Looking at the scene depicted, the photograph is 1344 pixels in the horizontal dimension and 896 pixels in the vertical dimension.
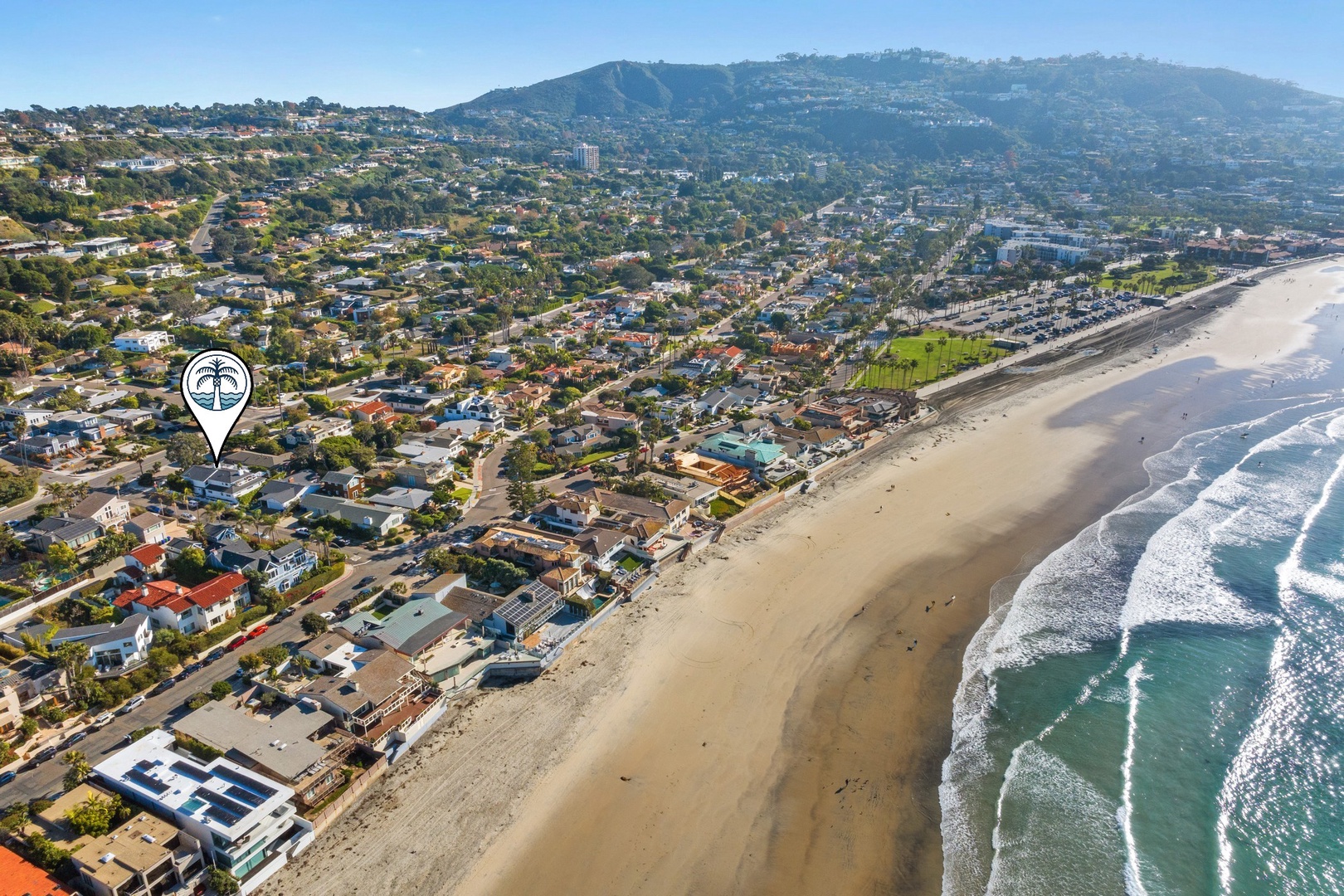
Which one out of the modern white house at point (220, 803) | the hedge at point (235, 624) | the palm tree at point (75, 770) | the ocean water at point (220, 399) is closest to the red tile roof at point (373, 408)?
the hedge at point (235, 624)

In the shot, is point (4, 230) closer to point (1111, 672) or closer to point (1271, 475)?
point (1111, 672)

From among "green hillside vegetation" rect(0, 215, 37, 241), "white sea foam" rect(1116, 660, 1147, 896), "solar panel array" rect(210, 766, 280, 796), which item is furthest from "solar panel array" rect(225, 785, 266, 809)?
"green hillside vegetation" rect(0, 215, 37, 241)

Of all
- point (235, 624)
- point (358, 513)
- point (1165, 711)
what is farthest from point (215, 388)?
point (1165, 711)

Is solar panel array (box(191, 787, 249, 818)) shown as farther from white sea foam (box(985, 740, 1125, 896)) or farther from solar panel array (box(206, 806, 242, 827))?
white sea foam (box(985, 740, 1125, 896))

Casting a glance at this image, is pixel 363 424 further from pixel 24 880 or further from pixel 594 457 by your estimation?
pixel 24 880

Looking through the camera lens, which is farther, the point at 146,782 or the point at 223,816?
the point at 146,782

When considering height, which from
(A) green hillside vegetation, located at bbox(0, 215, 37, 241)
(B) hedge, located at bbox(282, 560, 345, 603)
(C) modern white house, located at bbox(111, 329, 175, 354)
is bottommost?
(B) hedge, located at bbox(282, 560, 345, 603)
